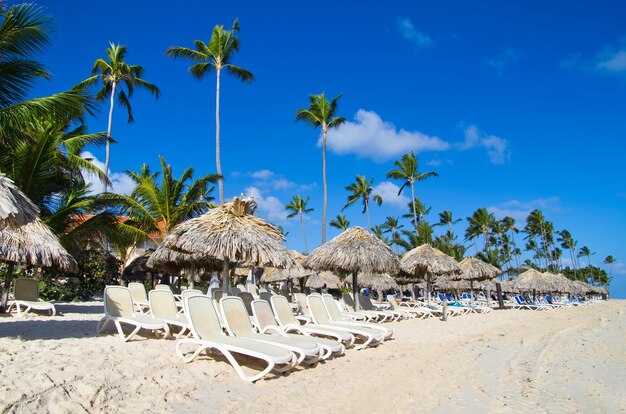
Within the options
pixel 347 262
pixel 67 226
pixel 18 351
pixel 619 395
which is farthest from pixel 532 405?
pixel 67 226

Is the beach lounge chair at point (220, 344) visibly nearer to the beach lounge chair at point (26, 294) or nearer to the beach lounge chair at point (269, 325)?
the beach lounge chair at point (269, 325)

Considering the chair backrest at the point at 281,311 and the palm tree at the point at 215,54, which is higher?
the palm tree at the point at 215,54

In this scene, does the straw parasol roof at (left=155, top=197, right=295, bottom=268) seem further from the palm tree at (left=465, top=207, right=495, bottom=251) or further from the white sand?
the palm tree at (left=465, top=207, right=495, bottom=251)

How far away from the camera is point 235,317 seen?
19.5 ft

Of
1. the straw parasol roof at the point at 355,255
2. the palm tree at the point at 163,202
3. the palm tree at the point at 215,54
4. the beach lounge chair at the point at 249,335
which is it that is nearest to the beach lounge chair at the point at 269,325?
the beach lounge chair at the point at 249,335

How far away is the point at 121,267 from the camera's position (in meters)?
20.0

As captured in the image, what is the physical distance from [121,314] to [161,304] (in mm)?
631

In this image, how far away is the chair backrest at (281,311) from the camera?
6.93 m

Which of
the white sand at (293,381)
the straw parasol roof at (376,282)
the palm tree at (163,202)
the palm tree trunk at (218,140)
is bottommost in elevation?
the white sand at (293,381)

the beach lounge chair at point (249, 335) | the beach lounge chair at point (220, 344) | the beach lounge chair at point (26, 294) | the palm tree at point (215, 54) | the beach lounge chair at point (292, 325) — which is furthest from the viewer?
the palm tree at point (215, 54)

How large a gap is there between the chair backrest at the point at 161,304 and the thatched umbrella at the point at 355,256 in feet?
21.4

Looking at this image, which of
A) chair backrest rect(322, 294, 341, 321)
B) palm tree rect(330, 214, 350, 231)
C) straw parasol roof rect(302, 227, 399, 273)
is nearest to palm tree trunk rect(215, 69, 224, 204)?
straw parasol roof rect(302, 227, 399, 273)

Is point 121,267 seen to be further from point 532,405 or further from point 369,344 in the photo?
point 532,405

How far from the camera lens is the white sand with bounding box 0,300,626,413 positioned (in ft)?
12.2
